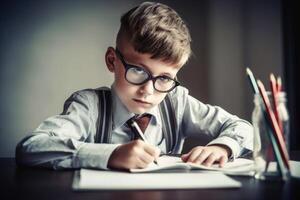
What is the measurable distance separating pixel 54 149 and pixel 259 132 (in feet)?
1.28

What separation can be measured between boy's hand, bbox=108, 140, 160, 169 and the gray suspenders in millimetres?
329

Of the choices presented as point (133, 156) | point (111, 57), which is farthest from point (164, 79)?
point (133, 156)

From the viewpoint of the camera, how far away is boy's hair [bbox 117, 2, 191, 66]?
36.9 inches

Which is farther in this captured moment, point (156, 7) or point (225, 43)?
point (225, 43)

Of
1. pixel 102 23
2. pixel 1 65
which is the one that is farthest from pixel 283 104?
pixel 1 65

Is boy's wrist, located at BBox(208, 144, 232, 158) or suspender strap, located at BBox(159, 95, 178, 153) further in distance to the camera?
suspender strap, located at BBox(159, 95, 178, 153)

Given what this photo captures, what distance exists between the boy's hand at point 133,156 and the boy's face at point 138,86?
244mm

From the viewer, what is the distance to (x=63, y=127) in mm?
881

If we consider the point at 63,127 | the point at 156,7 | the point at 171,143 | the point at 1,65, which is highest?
the point at 156,7

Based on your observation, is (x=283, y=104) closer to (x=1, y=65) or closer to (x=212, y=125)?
(x=212, y=125)

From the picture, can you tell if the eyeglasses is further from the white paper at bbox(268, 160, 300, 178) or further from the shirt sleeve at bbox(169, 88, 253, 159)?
the white paper at bbox(268, 160, 300, 178)

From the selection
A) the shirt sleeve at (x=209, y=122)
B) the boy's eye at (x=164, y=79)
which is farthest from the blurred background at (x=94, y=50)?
the boy's eye at (x=164, y=79)

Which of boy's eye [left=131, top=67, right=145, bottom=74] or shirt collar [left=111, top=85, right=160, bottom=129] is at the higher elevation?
boy's eye [left=131, top=67, right=145, bottom=74]

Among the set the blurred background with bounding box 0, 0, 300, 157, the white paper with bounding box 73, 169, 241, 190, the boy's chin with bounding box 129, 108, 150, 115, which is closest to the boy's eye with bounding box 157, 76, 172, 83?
the boy's chin with bounding box 129, 108, 150, 115
